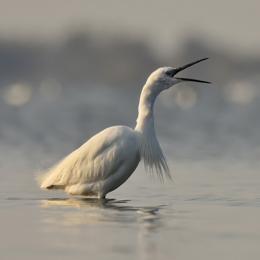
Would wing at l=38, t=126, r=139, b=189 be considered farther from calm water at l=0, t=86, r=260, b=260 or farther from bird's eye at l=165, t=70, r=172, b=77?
bird's eye at l=165, t=70, r=172, b=77

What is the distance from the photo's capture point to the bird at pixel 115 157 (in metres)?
9.01

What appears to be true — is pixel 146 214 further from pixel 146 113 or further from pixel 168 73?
pixel 168 73

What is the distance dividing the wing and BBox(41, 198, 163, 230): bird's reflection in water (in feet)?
1.47

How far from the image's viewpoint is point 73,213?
7.42 meters

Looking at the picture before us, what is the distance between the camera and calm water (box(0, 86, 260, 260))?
5.39m

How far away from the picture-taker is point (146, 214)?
7.34 m

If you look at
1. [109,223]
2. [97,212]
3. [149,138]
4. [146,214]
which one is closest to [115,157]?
[149,138]

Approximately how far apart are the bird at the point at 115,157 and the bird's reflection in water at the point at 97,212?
0.36 metres

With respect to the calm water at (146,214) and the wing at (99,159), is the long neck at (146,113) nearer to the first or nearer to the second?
the wing at (99,159)

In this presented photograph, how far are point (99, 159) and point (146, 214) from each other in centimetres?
204

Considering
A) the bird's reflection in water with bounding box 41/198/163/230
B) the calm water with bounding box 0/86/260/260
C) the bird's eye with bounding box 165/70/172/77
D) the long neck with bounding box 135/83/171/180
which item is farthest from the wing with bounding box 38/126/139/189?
the bird's eye with bounding box 165/70/172/77

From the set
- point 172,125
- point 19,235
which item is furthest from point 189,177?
point 172,125

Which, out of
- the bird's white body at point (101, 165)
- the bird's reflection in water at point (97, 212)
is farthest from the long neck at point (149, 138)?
the bird's reflection in water at point (97, 212)

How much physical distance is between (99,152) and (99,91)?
24.2 metres
